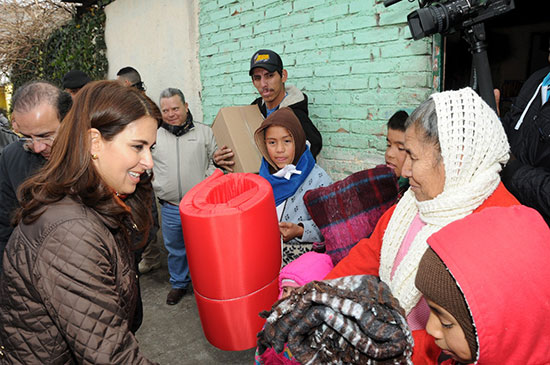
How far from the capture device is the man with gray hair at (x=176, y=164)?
3662 millimetres

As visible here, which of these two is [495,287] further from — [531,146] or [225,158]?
[225,158]

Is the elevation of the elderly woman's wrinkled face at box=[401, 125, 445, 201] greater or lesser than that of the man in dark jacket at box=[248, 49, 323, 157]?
lesser

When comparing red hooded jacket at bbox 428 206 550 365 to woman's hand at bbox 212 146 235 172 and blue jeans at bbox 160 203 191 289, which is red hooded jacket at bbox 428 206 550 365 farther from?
blue jeans at bbox 160 203 191 289

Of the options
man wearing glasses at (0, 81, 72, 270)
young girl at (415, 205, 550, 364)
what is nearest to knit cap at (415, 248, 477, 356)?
young girl at (415, 205, 550, 364)

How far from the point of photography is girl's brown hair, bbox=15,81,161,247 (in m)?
1.21

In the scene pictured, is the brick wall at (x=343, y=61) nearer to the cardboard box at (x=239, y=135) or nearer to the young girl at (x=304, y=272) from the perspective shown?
the cardboard box at (x=239, y=135)

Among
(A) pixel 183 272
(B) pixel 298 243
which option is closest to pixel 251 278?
(B) pixel 298 243

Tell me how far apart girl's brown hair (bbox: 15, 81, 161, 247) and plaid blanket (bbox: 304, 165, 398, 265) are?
106 cm

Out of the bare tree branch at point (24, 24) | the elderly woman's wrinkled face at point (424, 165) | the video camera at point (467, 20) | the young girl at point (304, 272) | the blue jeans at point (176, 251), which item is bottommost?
the blue jeans at point (176, 251)

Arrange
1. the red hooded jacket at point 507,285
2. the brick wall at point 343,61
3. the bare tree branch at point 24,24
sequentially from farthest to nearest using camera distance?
the bare tree branch at point 24,24 → the brick wall at point 343,61 → the red hooded jacket at point 507,285

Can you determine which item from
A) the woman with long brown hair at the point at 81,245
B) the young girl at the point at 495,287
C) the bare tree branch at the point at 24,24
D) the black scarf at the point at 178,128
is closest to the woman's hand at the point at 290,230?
the woman with long brown hair at the point at 81,245

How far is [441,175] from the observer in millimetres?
1366

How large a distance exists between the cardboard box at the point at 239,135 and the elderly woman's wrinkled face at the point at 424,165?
5.71ft

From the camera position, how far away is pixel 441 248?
1025 millimetres
